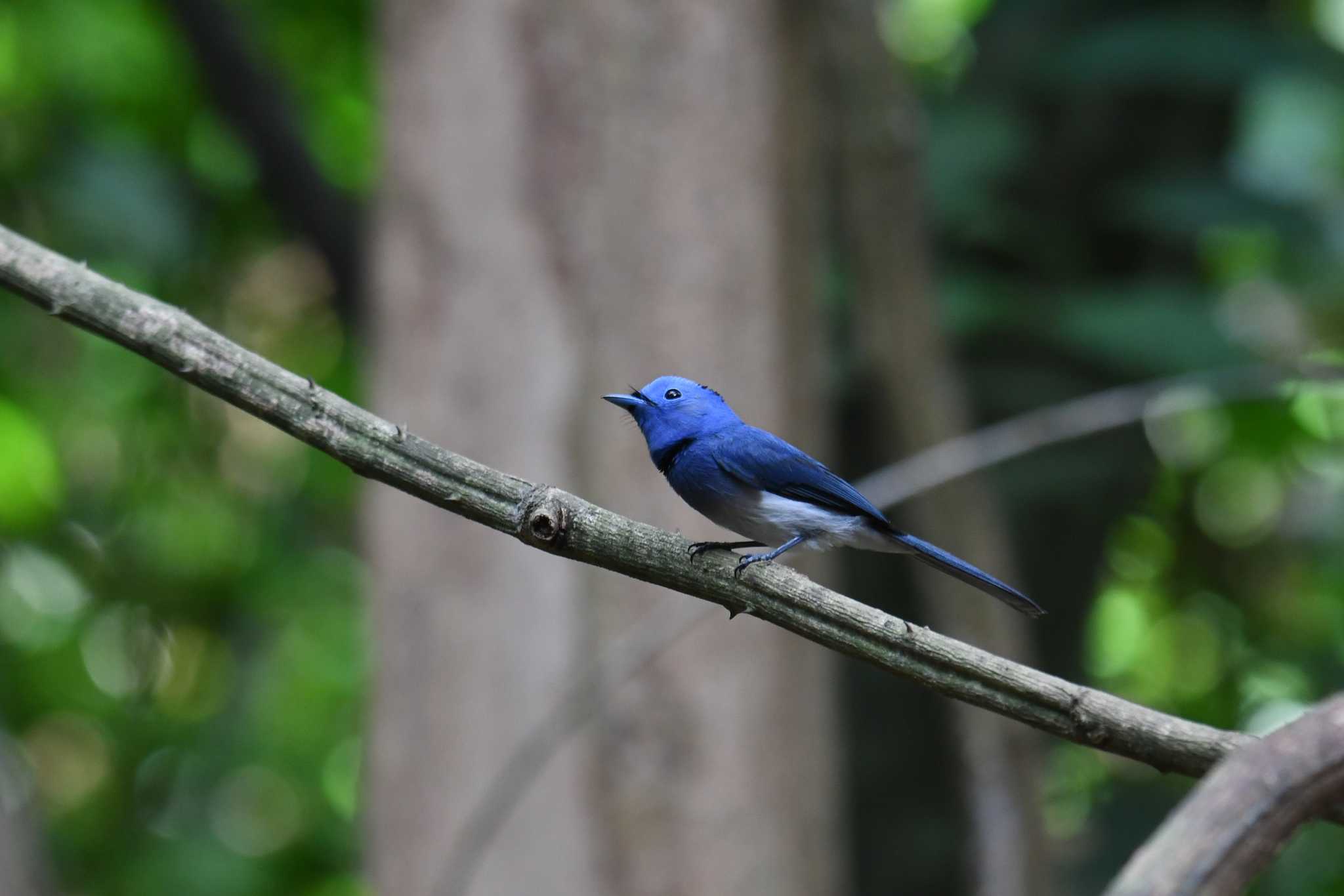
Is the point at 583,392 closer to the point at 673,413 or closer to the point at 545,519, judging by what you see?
the point at 673,413

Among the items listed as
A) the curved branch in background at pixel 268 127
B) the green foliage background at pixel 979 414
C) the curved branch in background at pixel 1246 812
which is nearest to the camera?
the curved branch in background at pixel 1246 812

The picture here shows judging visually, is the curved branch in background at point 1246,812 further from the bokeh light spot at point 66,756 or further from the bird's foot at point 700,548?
the bokeh light spot at point 66,756

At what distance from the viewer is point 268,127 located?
468 centimetres

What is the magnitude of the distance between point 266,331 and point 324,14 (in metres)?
1.40

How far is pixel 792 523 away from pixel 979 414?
3.04 metres

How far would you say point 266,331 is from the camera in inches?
232

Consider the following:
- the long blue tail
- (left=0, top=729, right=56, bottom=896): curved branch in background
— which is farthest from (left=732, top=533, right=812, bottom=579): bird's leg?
(left=0, top=729, right=56, bottom=896): curved branch in background

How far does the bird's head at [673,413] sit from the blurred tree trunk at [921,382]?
6.49 feet

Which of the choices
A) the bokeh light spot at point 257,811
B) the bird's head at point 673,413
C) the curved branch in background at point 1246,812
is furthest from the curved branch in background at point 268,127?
the curved branch in background at point 1246,812

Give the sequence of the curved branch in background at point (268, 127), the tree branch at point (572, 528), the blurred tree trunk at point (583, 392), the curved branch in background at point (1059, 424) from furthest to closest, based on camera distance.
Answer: the curved branch in background at point (268, 127)
the blurred tree trunk at point (583, 392)
the curved branch in background at point (1059, 424)
the tree branch at point (572, 528)

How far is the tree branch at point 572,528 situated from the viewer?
1302 mm

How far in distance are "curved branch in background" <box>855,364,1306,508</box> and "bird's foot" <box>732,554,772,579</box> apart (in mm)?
1343

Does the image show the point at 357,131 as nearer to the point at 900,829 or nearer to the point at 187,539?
the point at 187,539

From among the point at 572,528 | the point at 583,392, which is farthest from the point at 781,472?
the point at 583,392
